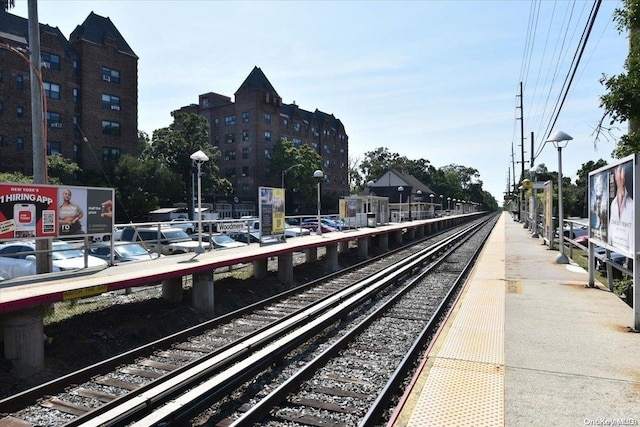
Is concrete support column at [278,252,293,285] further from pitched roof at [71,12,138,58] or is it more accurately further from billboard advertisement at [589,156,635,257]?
pitched roof at [71,12,138,58]

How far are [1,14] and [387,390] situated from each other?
49264 mm

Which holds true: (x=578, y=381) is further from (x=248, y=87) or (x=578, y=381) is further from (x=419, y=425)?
(x=248, y=87)

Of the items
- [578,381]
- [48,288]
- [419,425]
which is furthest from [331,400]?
[48,288]

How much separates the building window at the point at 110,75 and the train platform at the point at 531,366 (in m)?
48.3

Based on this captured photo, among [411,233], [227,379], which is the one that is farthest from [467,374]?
[411,233]

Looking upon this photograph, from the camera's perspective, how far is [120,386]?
6.41 m

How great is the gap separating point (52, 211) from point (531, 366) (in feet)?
30.9

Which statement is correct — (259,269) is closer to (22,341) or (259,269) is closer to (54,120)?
(22,341)

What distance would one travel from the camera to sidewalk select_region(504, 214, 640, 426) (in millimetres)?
4668

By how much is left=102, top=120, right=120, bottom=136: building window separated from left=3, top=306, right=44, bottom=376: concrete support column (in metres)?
44.9

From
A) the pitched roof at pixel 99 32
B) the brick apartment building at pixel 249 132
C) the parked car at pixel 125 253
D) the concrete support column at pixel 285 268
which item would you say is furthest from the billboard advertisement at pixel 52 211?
the brick apartment building at pixel 249 132

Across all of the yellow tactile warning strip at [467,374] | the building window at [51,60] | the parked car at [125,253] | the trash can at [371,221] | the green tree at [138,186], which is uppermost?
the building window at [51,60]

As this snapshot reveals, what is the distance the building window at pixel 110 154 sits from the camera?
46491 mm

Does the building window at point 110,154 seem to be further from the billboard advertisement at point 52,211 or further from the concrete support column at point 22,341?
the concrete support column at point 22,341
